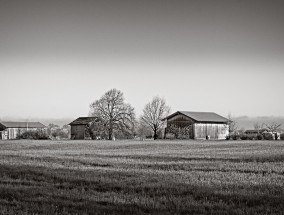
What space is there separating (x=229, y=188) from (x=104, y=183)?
173 inches

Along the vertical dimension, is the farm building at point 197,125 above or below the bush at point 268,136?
above

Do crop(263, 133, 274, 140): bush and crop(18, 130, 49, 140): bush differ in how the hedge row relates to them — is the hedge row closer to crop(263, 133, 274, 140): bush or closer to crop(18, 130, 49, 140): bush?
crop(263, 133, 274, 140): bush

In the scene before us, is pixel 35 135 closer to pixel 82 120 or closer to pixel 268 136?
pixel 82 120

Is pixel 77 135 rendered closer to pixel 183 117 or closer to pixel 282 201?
pixel 183 117

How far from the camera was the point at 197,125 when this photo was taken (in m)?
99.6

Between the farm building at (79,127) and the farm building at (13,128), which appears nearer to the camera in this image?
the farm building at (79,127)

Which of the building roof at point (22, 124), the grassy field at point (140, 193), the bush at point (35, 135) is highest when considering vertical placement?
the building roof at point (22, 124)

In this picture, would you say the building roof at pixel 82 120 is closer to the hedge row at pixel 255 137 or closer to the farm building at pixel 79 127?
the farm building at pixel 79 127

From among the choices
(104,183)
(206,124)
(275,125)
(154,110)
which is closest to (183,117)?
(206,124)

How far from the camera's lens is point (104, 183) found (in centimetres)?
1453

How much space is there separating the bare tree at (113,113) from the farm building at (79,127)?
9.50 metres

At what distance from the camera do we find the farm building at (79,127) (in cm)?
11244

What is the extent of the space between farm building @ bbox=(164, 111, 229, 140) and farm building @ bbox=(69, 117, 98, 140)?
2347 centimetres

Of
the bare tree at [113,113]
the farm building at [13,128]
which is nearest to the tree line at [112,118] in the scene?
the bare tree at [113,113]
